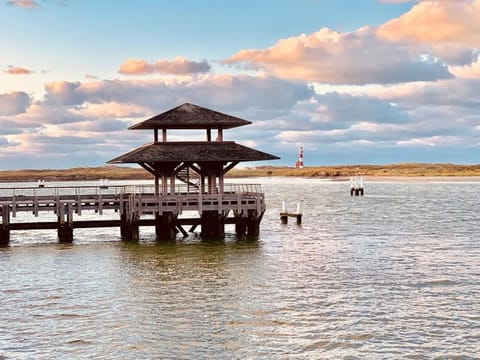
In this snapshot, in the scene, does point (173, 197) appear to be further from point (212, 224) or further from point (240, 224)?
point (240, 224)


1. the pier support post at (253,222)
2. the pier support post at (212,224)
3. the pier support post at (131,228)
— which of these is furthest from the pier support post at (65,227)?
the pier support post at (253,222)

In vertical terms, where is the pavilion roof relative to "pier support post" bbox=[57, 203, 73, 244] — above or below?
above

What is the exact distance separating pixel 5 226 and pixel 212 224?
11481mm

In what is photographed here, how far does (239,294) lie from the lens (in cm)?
2408

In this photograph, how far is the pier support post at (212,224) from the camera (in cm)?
3992

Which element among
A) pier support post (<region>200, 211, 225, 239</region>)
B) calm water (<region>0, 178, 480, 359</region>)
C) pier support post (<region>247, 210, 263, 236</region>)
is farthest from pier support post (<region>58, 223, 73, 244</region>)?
pier support post (<region>247, 210, 263, 236</region>)

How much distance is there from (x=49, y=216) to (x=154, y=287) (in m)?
43.7

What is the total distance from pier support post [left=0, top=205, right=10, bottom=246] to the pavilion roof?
6.67 meters

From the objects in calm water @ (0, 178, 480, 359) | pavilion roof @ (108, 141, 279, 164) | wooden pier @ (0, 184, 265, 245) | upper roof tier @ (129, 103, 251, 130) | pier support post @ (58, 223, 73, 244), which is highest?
upper roof tier @ (129, 103, 251, 130)

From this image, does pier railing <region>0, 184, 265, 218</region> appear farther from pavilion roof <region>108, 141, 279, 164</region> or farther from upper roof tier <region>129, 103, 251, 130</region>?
upper roof tier <region>129, 103, 251, 130</region>

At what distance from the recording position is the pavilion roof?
3812cm

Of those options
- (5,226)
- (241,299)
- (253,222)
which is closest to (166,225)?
(253,222)

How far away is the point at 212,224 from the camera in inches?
1588

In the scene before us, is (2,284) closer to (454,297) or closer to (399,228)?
(454,297)
